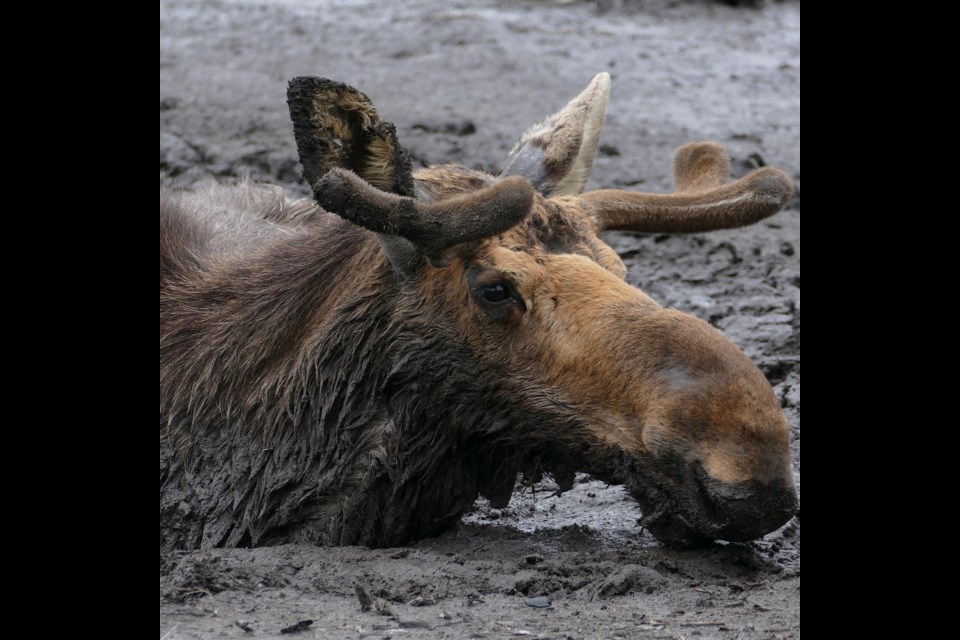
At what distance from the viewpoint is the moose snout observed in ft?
14.8

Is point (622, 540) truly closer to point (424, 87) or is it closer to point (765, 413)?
point (765, 413)

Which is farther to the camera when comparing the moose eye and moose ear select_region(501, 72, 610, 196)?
moose ear select_region(501, 72, 610, 196)

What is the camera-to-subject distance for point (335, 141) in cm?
490

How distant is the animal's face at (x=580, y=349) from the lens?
4504 millimetres

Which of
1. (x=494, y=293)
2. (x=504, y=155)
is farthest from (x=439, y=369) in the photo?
(x=504, y=155)

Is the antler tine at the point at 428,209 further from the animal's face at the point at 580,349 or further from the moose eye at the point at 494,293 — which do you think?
the moose eye at the point at 494,293

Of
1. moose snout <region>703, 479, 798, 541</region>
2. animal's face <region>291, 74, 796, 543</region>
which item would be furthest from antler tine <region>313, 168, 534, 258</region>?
moose snout <region>703, 479, 798, 541</region>

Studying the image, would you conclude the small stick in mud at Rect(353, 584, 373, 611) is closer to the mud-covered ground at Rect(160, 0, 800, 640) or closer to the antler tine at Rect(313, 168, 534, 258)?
the mud-covered ground at Rect(160, 0, 800, 640)

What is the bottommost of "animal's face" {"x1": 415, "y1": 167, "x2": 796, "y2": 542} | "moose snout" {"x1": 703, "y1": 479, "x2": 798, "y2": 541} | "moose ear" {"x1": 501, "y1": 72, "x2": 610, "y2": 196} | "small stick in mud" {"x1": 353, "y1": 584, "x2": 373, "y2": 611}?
"small stick in mud" {"x1": 353, "y1": 584, "x2": 373, "y2": 611}

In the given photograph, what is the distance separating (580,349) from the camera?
4.82 meters

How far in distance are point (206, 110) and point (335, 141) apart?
6.22 meters

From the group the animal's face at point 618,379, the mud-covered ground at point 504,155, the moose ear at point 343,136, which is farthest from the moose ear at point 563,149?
the mud-covered ground at point 504,155

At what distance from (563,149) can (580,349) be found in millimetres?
1386
